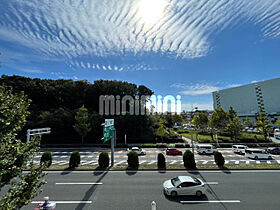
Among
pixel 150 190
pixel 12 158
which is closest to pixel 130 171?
pixel 150 190

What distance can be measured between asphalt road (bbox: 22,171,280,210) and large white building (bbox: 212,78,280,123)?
92712 millimetres

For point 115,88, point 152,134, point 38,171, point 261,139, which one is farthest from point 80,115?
point 261,139

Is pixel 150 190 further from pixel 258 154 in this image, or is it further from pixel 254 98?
pixel 254 98

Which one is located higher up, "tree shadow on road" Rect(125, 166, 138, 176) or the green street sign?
the green street sign

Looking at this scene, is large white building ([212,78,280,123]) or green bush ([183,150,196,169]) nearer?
green bush ([183,150,196,169])

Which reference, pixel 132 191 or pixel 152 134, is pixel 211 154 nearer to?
pixel 152 134

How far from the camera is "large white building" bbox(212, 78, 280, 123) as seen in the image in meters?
85.1

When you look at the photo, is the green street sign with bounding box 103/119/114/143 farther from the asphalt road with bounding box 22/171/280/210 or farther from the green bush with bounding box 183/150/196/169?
the green bush with bounding box 183/150/196/169

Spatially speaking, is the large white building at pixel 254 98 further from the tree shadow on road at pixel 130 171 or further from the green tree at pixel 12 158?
the green tree at pixel 12 158

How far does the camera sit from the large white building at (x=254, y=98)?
85.1 metres

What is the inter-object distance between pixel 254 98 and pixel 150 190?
395 feet

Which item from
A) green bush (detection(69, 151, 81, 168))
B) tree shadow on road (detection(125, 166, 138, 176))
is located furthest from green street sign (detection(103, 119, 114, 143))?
green bush (detection(69, 151, 81, 168))

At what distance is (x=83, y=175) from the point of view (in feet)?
46.9

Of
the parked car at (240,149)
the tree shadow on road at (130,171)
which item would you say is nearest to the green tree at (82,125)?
the tree shadow on road at (130,171)
